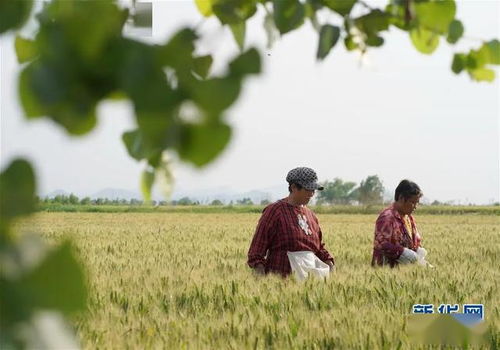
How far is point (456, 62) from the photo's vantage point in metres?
1.17

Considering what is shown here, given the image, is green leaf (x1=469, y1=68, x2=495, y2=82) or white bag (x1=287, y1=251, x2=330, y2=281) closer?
green leaf (x1=469, y1=68, x2=495, y2=82)

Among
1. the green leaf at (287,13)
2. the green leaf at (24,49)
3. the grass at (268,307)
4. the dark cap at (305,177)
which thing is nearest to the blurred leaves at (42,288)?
the green leaf at (24,49)

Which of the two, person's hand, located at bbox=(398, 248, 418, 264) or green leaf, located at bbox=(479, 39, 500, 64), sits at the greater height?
green leaf, located at bbox=(479, 39, 500, 64)

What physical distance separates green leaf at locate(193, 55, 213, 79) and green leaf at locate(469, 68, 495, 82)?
51cm

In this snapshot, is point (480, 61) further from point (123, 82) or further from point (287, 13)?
point (123, 82)

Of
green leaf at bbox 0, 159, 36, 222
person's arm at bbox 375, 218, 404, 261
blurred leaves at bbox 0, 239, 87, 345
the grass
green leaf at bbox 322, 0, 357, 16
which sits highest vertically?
green leaf at bbox 322, 0, 357, 16

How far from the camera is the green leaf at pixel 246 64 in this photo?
63cm

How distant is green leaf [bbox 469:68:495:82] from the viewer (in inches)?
45.5

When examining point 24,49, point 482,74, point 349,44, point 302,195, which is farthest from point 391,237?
point 24,49

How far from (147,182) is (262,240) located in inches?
168

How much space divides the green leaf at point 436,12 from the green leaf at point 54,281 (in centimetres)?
63

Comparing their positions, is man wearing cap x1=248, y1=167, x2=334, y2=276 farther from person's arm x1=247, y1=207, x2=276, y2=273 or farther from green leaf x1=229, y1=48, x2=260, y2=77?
green leaf x1=229, y1=48, x2=260, y2=77

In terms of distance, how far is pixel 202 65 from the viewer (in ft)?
2.67

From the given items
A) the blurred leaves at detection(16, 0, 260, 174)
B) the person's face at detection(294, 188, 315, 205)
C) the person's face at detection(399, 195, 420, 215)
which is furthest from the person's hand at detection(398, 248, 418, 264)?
the blurred leaves at detection(16, 0, 260, 174)
